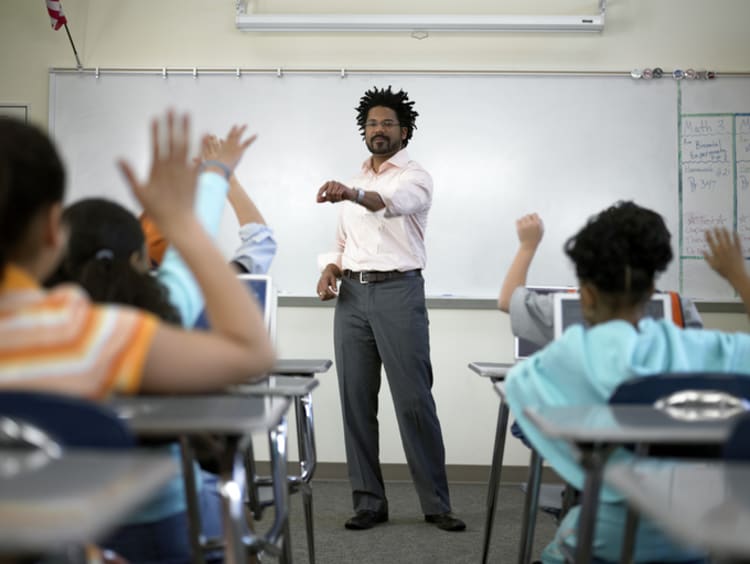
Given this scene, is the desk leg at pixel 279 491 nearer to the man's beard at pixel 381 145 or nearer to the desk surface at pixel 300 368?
the desk surface at pixel 300 368

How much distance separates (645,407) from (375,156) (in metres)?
2.65

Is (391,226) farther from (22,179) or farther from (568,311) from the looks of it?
(22,179)

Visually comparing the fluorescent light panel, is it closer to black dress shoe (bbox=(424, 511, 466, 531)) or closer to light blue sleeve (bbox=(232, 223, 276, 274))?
light blue sleeve (bbox=(232, 223, 276, 274))

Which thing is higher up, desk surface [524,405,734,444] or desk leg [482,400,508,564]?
desk surface [524,405,734,444]

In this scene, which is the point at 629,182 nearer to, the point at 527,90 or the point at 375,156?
the point at 527,90

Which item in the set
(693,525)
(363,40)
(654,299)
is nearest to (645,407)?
(693,525)

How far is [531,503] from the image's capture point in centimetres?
225

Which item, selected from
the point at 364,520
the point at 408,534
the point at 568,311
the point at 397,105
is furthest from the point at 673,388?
the point at 397,105

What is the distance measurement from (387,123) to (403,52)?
0.90 metres

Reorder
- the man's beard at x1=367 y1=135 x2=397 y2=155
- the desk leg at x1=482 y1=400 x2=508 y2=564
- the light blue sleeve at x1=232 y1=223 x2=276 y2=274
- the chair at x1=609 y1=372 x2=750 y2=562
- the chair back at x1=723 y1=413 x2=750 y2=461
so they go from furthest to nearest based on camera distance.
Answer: the man's beard at x1=367 y1=135 x2=397 y2=155
the desk leg at x1=482 y1=400 x2=508 y2=564
the light blue sleeve at x1=232 y1=223 x2=276 y2=274
the chair at x1=609 y1=372 x2=750 y2=562
the chair back at x1=723 y1=413 x2=750 y2=461

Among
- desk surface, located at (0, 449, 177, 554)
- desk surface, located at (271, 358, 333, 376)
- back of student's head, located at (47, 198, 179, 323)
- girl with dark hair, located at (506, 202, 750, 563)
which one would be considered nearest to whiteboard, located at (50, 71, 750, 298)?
desk surface, located at (271, 358, 333, 376)

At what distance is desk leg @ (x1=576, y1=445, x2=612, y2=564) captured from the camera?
1.35 m

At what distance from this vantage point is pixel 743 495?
899 mm

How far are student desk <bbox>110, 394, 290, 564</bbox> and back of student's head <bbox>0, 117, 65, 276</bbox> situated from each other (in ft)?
1.02
